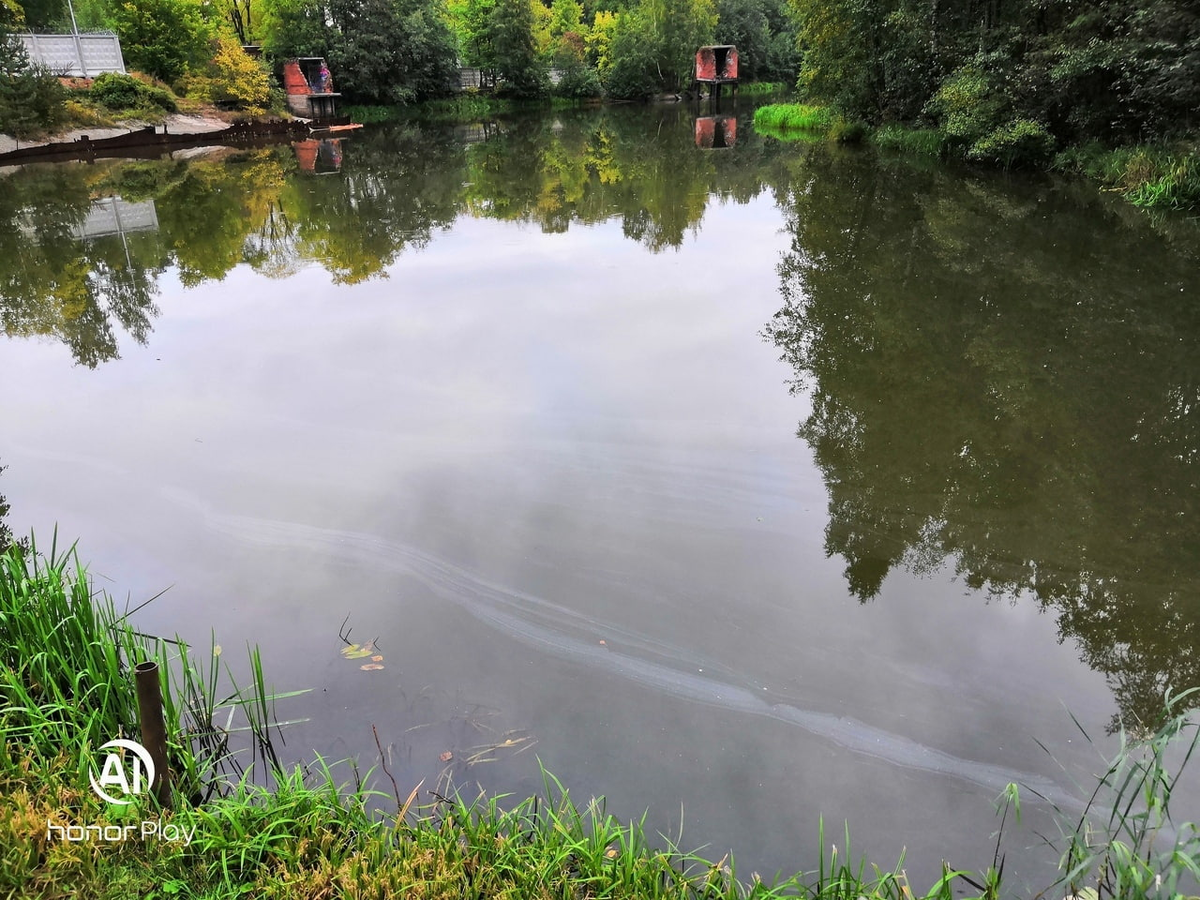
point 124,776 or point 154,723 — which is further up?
point 154,723

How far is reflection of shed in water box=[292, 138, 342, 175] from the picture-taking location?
1603 cm

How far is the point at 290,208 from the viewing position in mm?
11648

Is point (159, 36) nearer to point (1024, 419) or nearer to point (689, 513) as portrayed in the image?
point (689, 513)

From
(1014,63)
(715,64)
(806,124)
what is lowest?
(806,124)

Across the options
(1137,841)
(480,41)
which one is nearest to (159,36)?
(480,41)

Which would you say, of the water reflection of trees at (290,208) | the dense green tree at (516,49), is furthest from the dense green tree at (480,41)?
the water reflection of trees at (290,208)

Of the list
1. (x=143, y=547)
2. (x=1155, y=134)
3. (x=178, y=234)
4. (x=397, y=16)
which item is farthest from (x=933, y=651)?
(x=397, y=16)

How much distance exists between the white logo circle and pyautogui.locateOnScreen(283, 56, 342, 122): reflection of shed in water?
97.5 ft

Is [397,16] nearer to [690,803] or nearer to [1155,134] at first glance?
[1155,134]

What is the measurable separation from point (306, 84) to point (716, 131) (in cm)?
1524

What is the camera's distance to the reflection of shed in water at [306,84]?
27812 millimetres

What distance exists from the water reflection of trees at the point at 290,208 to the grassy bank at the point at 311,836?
469 cm

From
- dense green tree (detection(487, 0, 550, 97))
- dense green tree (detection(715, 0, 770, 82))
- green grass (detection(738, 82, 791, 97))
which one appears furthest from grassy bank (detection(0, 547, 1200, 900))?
dense green tree (detection(715, 0, 770, 82))

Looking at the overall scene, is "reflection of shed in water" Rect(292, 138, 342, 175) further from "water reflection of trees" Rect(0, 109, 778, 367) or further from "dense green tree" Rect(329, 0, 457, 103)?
"dense green tree" Rect(329, 0, 457, 103)
